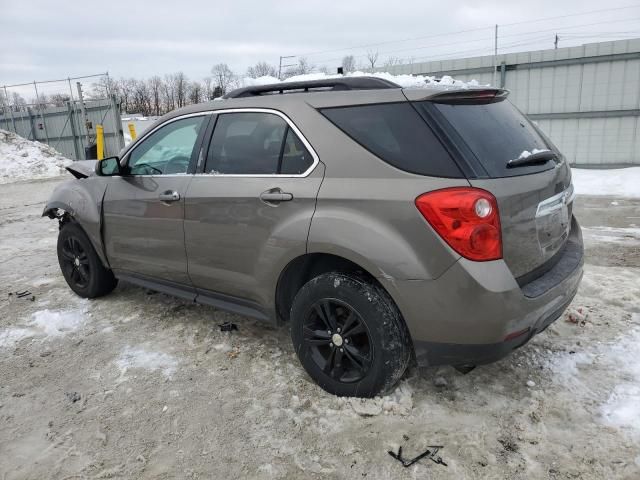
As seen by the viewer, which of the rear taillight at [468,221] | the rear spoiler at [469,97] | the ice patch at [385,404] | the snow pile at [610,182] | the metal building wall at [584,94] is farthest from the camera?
the metal building wall at [584,94]

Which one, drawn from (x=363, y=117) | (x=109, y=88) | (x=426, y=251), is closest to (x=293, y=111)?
(x=363, y=117)

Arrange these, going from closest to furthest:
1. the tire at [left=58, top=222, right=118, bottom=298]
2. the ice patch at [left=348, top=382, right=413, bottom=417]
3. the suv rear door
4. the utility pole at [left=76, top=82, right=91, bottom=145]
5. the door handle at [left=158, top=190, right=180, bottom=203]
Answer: the ice patch at [left=348, top=382, right=413, bottom=417]
the suv rear door
the door handle at [left=158, top=190, right=180, bottom=203]
the tire at [left=58, top=222, right=118, bottom=298]
the utility pole at [left=76, top=82, right=91, bottom=145]

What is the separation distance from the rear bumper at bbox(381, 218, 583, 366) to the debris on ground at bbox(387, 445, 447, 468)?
42cm

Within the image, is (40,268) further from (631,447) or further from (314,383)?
(631,447)

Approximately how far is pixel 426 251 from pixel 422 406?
3.29ft

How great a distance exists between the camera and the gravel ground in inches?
96.0

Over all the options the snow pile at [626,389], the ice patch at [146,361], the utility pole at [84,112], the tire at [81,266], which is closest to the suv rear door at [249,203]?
the ice patch at [146,361]

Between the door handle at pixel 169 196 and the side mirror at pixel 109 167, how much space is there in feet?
2.09

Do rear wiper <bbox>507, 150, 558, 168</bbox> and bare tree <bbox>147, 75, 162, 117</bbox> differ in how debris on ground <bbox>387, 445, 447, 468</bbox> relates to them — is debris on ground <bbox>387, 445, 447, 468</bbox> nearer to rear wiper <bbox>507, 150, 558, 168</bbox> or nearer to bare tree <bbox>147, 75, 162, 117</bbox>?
rear wiper <bbox>507, 150, 558, 168</bbox>

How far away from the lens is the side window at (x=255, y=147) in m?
3.00

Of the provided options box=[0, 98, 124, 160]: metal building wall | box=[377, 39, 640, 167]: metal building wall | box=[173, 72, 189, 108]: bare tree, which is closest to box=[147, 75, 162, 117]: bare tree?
box=[173, 72, 189, 108]: bare tree

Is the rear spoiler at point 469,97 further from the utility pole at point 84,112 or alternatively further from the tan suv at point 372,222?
the utility pole at point 84,112

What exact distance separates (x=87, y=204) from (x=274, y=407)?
2.63 metres

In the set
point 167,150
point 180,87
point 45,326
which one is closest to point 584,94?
point 167,150
